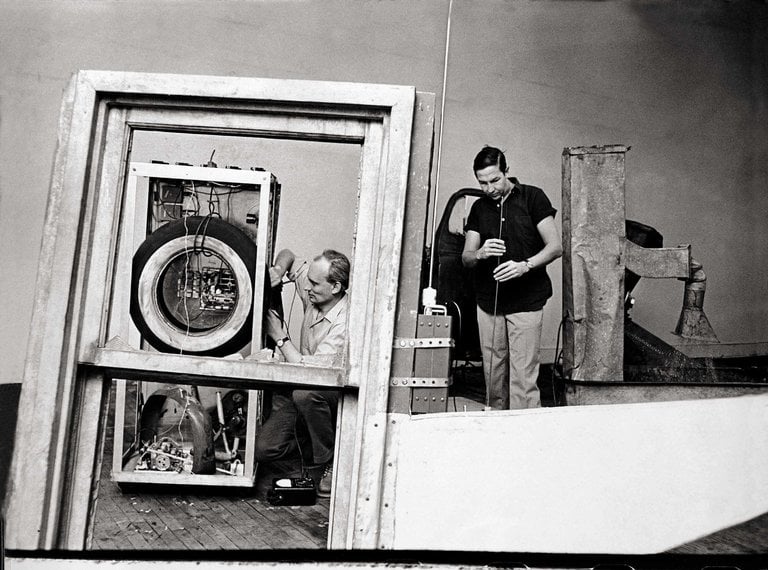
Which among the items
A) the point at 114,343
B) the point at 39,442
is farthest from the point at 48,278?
the point at 39,442

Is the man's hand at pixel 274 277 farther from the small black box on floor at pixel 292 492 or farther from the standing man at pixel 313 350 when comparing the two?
the small black box on floor at pixel 292 492

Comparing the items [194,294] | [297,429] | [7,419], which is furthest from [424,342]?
[7,419]

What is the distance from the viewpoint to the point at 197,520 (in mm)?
2441

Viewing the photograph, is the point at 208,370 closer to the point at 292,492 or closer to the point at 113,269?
the point at 113,269

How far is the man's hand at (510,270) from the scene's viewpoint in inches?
119

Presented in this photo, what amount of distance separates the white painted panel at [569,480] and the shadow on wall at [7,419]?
4.49 feet

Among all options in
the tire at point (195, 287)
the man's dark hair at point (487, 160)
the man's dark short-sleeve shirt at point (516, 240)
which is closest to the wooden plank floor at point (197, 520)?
the tire at point (195, 287)

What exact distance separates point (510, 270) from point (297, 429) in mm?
1136

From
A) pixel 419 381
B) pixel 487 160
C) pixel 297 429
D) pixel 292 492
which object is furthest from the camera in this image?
pixel 487 160

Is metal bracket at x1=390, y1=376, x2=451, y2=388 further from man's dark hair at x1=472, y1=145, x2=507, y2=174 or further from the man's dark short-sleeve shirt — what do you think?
man's dark hair at x1=472, y1=145, x2=507, y2=174

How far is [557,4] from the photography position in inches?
187

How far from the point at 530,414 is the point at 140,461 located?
4.76 feet

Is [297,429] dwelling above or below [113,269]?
below

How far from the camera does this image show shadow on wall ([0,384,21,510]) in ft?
7.86
